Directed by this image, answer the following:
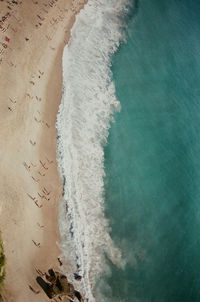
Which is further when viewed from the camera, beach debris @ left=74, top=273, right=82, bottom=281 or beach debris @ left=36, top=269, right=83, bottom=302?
beach debris @ left=74, top=273, right=82, bottom=281

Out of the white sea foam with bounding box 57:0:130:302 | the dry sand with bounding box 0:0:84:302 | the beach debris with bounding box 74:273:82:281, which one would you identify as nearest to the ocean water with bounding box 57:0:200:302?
the white sea foam with bounding box 57:0:130:302

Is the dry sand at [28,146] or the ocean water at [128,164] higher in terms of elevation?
the dry sand at [28,146]

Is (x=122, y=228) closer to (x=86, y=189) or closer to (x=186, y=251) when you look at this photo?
(x=86, y=189)

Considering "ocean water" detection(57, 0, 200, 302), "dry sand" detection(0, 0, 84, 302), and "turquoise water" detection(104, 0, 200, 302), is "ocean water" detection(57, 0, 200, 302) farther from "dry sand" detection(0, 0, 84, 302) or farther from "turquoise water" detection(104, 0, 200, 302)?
"dry sand" detection(0, 0, 84, 302)

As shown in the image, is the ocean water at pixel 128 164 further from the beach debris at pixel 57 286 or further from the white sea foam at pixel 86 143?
the beach debris at pixel 57 286

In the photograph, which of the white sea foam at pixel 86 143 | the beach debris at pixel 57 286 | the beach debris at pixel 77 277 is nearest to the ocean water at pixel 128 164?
the white sea foam at pixel 86 143
